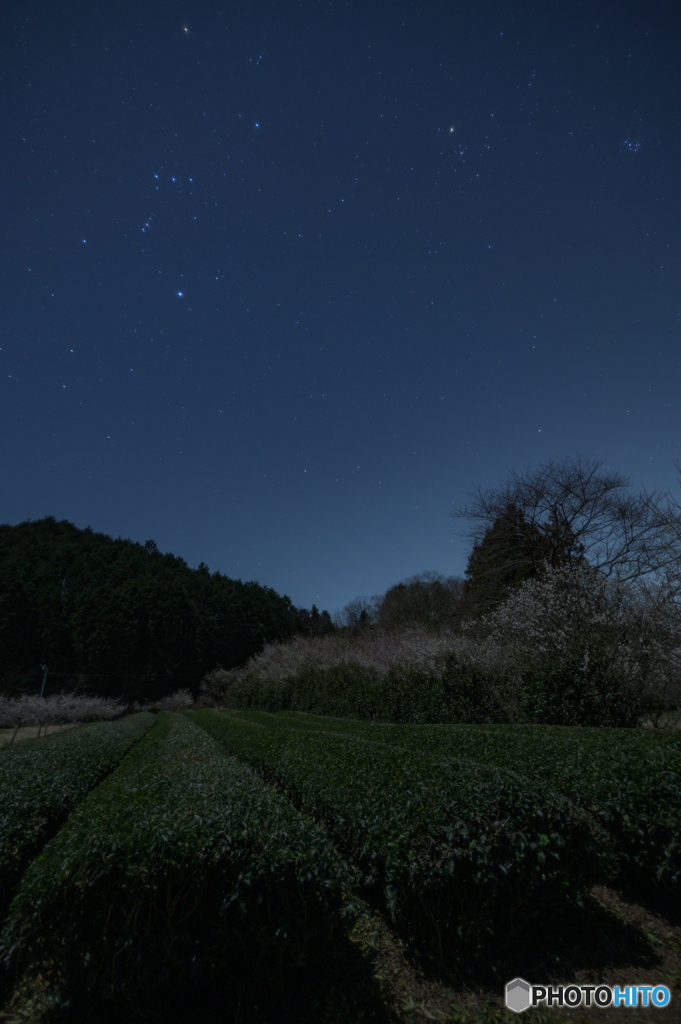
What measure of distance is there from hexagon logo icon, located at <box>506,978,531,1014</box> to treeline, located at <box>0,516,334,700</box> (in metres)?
48.5

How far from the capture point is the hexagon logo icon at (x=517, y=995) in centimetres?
298

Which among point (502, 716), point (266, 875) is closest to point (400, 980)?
point (266, 875)

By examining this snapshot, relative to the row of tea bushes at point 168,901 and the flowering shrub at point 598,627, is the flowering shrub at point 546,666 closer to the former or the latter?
the flowering shrub at point 598,627

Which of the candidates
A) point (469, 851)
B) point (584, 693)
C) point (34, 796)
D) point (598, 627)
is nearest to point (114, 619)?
point (34, 796)

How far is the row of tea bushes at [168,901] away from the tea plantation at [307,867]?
1cm

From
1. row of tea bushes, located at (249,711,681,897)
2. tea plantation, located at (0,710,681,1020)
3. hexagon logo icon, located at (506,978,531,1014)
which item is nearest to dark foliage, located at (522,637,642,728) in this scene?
row of tea bushes, located at (249,711,681,897)

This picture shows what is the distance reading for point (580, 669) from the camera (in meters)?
10.8

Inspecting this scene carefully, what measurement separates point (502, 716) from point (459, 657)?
2.59 metres

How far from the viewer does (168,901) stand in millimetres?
2838

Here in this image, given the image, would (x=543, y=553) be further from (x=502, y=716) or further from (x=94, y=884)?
(x=94, y=884)

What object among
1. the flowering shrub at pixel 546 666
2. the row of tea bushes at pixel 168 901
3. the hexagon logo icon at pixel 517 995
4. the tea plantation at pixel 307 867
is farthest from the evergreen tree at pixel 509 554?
the row of tea bushes at pixel 168 901

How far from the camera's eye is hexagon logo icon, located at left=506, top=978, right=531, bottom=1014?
9.78ft

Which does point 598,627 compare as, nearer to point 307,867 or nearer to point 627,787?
point 627,787

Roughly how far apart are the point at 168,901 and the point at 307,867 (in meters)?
0.97
